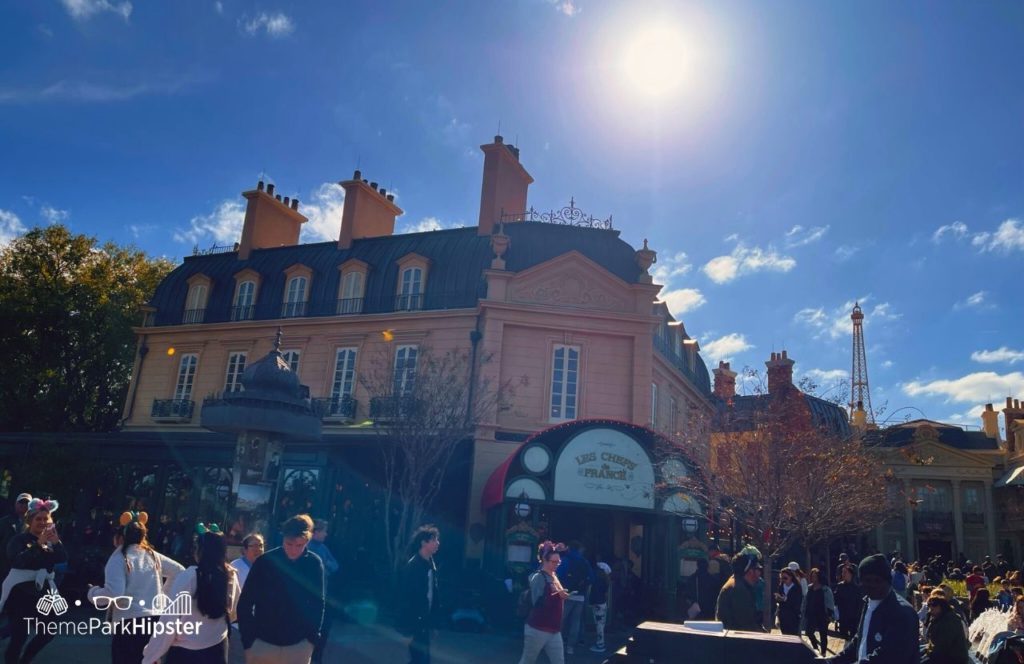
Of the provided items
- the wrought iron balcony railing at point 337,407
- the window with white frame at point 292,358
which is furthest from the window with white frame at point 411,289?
the window with white frame at point 292,358

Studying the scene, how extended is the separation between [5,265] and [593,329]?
2585 cm

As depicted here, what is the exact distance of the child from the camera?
541 inches

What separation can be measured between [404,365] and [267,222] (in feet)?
35.9

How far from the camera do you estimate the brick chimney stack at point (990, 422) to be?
146 feet

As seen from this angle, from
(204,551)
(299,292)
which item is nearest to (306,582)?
(204,551)

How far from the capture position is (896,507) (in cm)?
3309

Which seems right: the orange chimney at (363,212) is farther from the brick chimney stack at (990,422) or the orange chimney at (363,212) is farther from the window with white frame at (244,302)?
the brick chimney stack at (990,422)

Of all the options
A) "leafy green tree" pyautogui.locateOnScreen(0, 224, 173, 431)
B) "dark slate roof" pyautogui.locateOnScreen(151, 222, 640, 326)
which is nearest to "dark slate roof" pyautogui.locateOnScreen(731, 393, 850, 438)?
"dark slate roof" pyautogui.locateOnScreen(151, 222, 640, 326)

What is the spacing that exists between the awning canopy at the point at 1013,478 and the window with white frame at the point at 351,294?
35030 mm

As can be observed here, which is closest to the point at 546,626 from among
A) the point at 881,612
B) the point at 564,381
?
the point at 881,612

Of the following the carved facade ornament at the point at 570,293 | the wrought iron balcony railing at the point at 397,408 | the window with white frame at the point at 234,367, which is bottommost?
the wrought iron balcony railing at the point at 397,408

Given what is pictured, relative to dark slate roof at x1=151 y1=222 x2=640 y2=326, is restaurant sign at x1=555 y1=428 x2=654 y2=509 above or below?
below

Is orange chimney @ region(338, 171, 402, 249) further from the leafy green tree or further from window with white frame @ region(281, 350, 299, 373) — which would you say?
the leafy green tree

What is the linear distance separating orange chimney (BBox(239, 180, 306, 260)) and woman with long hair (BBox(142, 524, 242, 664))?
949 inches
